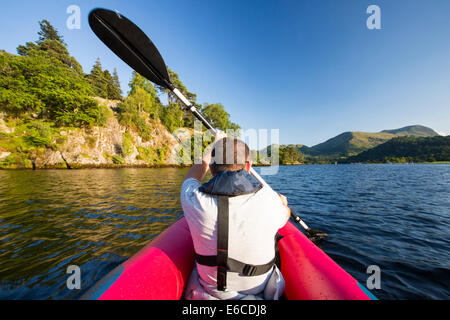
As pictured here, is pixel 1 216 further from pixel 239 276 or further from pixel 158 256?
pixel 239 276

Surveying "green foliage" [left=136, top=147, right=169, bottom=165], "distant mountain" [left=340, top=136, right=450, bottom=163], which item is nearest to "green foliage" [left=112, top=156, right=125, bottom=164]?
"green foliage" [left=136, top=147, right=169, bottom=165]

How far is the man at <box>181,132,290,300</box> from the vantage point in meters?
1.17

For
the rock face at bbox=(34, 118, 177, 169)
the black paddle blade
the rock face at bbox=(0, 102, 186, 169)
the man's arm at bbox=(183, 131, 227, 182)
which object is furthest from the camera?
the rock face at bbox=(34, 118, 177, 169)

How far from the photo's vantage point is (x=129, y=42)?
2.90 m

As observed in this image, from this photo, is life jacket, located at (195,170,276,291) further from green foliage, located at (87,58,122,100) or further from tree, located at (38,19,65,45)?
tree, located at (38,19,65,45)

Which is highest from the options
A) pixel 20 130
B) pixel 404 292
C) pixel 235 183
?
pixel 20 130

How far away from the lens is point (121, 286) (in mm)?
1505

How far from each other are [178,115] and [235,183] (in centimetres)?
4752

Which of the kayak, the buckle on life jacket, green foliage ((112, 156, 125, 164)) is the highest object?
green foliage ((112, 156, 125, 164))

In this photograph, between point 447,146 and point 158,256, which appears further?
point 447,146

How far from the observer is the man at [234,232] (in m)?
1.17

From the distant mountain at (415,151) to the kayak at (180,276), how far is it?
122774 mm
